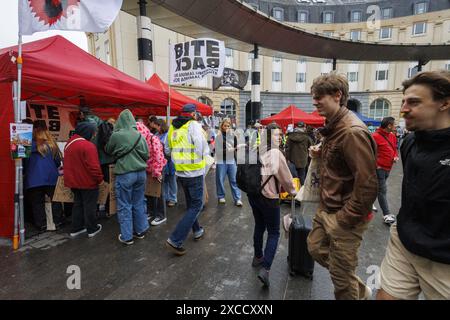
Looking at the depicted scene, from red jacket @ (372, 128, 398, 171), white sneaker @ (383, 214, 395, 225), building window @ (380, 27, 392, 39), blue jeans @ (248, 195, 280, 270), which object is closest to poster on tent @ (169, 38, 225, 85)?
red jacket @ (372, 128, 398, 171)

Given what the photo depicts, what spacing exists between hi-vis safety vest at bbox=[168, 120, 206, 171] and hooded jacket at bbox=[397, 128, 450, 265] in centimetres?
237

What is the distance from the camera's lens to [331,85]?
1.83m

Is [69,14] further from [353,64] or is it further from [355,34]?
[355,34]

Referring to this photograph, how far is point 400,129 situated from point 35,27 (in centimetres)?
2779

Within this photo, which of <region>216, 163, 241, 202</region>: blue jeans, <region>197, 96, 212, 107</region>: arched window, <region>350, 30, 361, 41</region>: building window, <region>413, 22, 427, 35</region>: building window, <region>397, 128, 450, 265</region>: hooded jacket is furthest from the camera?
<region>350, 30, 361, 41</region>: building window

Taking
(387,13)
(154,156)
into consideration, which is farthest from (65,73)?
(387,13)

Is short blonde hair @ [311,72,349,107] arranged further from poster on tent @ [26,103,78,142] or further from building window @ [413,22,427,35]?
building window @ [413,22,427,35]

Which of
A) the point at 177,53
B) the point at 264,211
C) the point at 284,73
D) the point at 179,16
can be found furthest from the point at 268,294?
the point at 284,73

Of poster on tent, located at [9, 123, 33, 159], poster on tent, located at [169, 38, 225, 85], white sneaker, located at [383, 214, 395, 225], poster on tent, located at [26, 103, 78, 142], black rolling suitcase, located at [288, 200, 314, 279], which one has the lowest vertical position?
white sneaker, located at [383, 214, 395, 225]

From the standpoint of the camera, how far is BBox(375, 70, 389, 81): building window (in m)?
29.9

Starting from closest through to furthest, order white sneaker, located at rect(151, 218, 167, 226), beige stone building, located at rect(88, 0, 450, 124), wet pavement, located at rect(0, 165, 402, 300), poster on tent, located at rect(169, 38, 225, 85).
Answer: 1. wet pavement, located at rect(0, 165, 402, 300)
2. white sneaker, located at rect(151, 218, 167, 226)
3. poster on tent, located at rect(169, 38, 225, 85)
4. beige stone building, located at rect(88, 0, 450, 124)

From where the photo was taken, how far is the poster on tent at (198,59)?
524 centimetres

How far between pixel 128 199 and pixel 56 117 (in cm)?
396

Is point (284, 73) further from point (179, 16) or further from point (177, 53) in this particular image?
point (177, 53)
